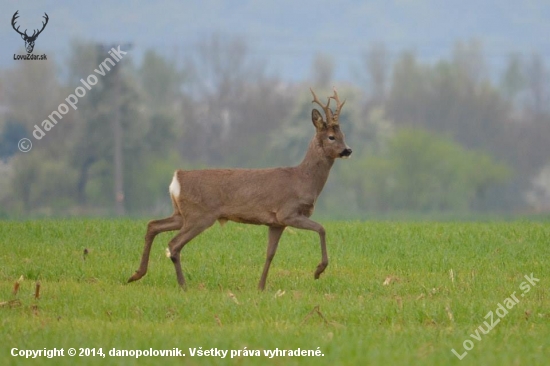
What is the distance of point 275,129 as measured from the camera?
65812 mm

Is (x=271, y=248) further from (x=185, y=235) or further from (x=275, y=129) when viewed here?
(x=275, y=129)

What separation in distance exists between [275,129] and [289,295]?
Result: 55470 millimetres

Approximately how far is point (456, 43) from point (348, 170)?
17868mm

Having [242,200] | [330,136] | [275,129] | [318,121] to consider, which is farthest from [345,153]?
[275,129]

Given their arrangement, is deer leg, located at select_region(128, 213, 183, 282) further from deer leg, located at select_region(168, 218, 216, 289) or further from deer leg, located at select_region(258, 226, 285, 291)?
deer leg, located at select_region(258, 226, 285, 291)

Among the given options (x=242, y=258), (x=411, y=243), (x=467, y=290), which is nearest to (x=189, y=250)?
(x=242, y=258)

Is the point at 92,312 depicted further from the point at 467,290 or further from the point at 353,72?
the point at 353,72

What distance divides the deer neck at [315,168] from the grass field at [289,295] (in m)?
1.06

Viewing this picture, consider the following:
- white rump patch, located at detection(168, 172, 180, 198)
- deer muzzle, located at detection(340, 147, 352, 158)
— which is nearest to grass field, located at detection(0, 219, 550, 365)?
white rump patch, located at detection(168, 172, 180, 198)

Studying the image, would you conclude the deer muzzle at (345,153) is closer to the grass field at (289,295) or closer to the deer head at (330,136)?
the deer head at (330,136)

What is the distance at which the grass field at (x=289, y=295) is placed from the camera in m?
7.61

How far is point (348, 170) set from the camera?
60.9 m

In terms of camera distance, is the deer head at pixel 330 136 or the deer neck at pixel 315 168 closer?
the deer neck at pixel 315 168

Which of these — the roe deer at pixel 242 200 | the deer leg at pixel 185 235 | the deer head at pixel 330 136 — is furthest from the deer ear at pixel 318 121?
the deer leg at pixel 185 235
